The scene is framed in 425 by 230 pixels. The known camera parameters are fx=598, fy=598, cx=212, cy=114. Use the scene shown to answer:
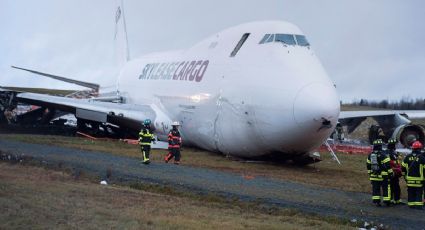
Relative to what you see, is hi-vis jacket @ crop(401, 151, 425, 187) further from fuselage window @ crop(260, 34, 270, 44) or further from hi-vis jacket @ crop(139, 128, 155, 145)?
hi-vis jacket @ crop(139, 128, 155, 145)

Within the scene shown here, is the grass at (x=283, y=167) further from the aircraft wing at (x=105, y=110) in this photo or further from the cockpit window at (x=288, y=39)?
the cockpit window at (x=288, y=39)

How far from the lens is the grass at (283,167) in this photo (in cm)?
1738

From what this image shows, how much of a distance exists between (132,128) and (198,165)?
39.3 ft

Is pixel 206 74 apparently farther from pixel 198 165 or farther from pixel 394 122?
pixel 394 122

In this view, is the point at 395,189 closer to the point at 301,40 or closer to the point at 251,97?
the point at 251,97

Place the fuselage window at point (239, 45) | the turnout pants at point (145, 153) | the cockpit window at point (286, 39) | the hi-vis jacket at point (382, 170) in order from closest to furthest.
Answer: the hi-vis jacket at point (382, 170)
the turnout pants at point (145, 153)
the cockpit window at point (286, 39)
the fuselage window at point (239, 45)

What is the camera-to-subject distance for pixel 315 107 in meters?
18.0

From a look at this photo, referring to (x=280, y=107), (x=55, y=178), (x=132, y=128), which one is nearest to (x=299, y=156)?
(x=280, y=107)

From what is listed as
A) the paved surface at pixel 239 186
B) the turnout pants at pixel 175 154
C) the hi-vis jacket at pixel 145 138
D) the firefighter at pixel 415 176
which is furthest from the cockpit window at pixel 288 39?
the firefighter at pixel 415 176

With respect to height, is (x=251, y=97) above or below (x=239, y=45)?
below

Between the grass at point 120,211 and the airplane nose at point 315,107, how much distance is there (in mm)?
6102

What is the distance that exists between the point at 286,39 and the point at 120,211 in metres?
12.0

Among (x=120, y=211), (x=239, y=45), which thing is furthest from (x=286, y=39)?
(x=120, y=211)

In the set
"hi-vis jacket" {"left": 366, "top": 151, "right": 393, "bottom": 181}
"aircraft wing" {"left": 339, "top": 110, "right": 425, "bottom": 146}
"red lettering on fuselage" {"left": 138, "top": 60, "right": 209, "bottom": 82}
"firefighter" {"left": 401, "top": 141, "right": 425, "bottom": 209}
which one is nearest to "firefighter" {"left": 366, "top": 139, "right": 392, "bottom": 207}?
"hi-vis jacket" {"left": 366, "top": 151, "right": 393, "bottom": 181}
